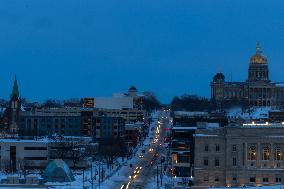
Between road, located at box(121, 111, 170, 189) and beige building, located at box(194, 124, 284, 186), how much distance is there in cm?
444

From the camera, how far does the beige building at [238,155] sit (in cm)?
6881

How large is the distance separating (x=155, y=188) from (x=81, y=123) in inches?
2470

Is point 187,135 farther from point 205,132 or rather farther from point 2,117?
point 2,117

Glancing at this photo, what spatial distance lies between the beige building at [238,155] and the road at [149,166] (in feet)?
14.6

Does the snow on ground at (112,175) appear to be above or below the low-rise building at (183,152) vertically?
below

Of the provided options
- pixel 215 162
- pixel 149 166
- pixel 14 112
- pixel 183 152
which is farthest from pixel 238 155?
pixel 14 112

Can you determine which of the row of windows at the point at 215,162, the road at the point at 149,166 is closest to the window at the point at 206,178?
the row of windows at the point at 215,162

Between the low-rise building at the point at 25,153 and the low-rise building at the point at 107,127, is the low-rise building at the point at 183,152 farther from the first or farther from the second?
the low-rise building at the point at 107,127

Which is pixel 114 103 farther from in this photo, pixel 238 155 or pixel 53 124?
pixel 238 155

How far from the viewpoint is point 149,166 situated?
86938 mm

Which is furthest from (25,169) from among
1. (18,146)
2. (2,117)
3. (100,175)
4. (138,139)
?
(2,117)

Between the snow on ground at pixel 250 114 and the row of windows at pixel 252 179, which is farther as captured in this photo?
the snow on ground at pixel 250 114

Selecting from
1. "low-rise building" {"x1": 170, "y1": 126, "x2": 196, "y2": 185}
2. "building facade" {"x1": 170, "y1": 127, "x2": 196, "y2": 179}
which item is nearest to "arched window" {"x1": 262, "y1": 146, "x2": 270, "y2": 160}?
"low-rise building" {"x1": 170, "y1": 126, "x2": 196, "y2": 185}

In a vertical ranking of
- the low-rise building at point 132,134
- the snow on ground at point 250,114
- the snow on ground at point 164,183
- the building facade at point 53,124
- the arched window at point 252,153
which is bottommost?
the snow on ground at point 164,183
